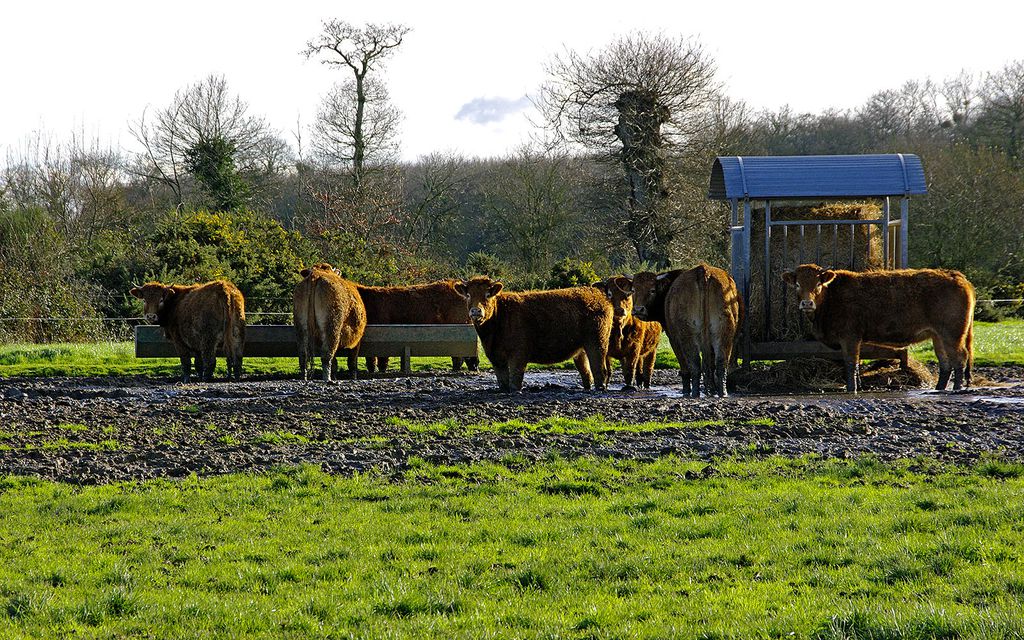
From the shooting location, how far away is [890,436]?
35.5 ft

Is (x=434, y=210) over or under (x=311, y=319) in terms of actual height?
over

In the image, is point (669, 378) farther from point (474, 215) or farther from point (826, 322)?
point (474, 215)

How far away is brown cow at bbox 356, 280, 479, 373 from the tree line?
897 centimetres

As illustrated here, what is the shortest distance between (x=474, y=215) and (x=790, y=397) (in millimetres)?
41307

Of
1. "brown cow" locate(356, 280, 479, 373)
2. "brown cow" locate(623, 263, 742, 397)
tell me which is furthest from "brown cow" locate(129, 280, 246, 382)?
"brown cow" locate(623, 263, 742, 397)

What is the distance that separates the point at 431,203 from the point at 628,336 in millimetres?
34618

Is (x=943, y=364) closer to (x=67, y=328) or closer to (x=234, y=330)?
(x=234, y=330)

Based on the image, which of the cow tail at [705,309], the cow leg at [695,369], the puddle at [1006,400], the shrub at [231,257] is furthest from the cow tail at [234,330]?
the puddle at [1006,400]

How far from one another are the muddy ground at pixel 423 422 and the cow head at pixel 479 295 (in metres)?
1.20

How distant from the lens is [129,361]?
23234 millimetres

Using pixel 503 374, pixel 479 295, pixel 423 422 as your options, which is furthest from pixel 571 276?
pixel 423 422

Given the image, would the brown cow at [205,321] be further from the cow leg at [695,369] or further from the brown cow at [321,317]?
the cow leg at [695,369]

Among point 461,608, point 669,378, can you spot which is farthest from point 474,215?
point 461,608

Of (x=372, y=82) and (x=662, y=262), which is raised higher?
(x=372, y=82)
